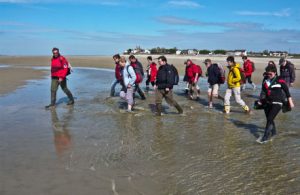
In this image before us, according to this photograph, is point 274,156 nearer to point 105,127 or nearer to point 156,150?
point 156,150

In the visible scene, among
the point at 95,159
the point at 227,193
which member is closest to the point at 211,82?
the point at 95,159

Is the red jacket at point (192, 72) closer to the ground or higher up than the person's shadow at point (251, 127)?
higher up

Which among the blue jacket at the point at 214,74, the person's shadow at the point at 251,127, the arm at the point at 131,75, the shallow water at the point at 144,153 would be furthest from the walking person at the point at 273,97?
the arm at the point at 131,75

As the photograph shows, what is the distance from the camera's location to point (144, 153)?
709 centimetres

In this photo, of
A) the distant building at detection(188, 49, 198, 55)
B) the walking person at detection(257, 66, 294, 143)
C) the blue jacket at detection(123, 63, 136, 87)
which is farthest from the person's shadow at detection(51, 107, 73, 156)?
the distant building at detection(188, 49, 198, 55)

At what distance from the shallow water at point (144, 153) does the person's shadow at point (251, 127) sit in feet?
0.08

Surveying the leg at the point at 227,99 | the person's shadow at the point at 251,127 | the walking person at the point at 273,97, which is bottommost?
the person's shadow at the point at 251,127

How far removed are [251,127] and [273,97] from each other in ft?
5.90

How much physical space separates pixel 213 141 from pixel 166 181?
8.55 feet

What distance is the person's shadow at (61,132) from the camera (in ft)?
24.3

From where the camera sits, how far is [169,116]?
1084cm

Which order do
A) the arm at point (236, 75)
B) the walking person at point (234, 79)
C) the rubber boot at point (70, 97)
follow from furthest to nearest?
Answer: the rubber boot at point (70, 97)
the arm at point (236, 75)
the walking person at point (234, 79)

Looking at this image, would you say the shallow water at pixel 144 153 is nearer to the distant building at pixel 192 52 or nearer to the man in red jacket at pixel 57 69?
the man in red jacket at pixel 57 69

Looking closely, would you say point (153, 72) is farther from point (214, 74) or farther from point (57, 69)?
point (57, 69)
